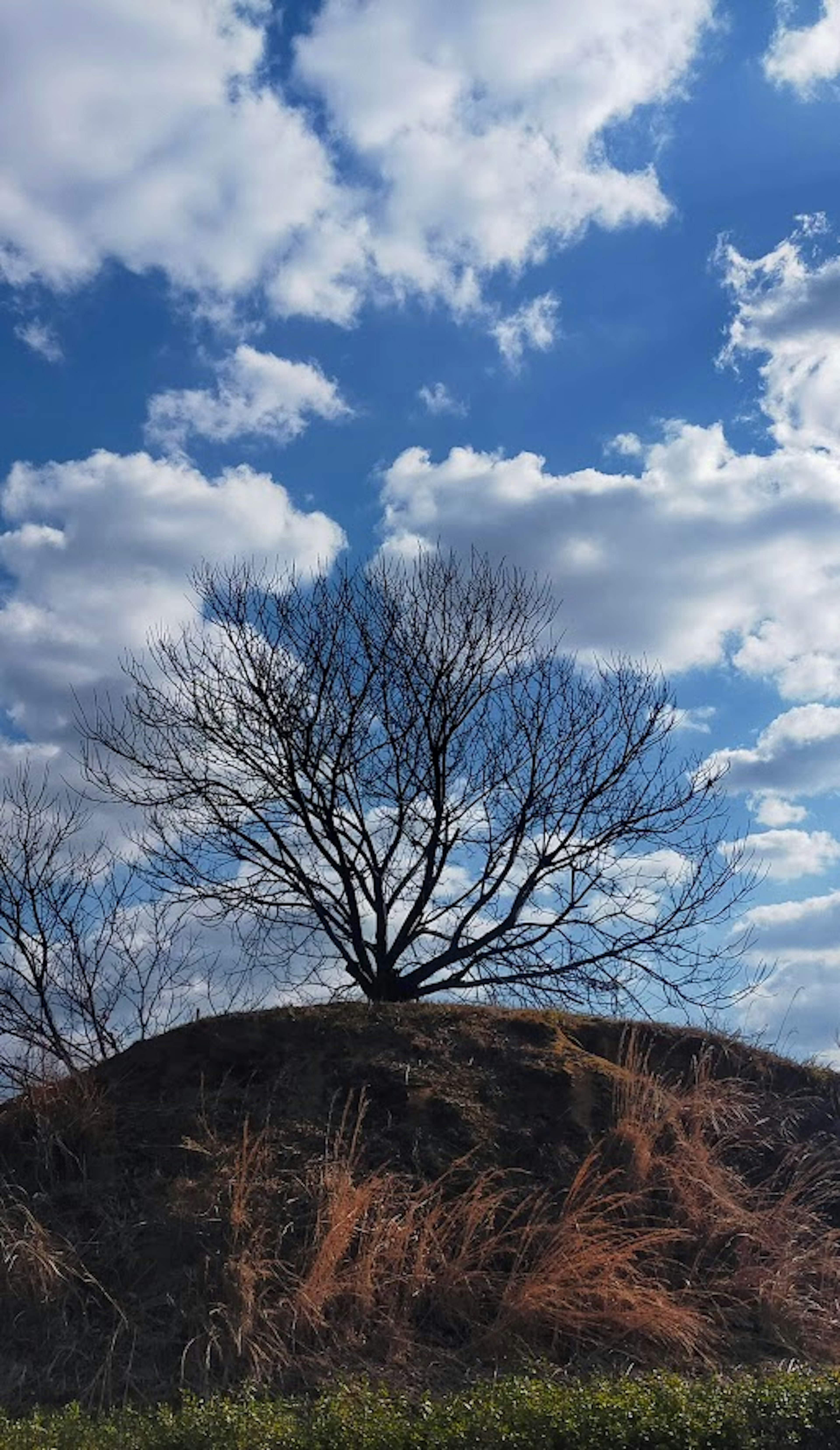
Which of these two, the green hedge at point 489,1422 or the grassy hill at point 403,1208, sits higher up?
the grassy hill at point 403,1208

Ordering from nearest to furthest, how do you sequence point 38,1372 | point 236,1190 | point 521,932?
point 38,1372, point 236,1190, point 521,932

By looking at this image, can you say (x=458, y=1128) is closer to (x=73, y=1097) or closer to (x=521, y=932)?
(x=73, y=1097)

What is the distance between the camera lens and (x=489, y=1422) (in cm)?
602

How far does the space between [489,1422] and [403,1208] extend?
2.52 meters

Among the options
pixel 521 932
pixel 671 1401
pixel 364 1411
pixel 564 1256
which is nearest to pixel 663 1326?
pixel 564 1256

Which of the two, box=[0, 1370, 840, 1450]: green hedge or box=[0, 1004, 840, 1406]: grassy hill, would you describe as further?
box=[0, 1004, 840, 1406]: grassy hill

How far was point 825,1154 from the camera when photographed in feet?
34.5

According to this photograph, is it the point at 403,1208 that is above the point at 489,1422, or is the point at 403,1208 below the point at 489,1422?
above

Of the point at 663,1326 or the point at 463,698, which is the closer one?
the point at 663,1326

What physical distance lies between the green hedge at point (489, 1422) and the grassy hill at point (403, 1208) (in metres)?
0.65

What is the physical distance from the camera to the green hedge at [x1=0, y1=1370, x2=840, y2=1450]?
5.91m

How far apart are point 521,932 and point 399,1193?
623 centimetres

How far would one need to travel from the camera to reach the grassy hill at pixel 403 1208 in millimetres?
7449

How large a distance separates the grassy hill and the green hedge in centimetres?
65
